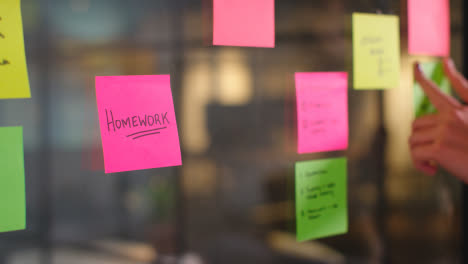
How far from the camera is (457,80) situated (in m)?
0.70

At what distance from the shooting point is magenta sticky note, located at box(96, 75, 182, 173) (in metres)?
0.48

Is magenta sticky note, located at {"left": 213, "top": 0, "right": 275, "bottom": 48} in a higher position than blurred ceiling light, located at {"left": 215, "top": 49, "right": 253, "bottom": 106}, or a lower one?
higher

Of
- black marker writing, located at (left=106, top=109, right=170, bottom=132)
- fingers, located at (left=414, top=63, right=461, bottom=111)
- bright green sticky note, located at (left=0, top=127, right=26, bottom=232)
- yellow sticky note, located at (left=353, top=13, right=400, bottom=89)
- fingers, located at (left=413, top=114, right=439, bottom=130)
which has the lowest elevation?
bright green sticky note, located at (left=0, top=127, right=26, bottom=232)

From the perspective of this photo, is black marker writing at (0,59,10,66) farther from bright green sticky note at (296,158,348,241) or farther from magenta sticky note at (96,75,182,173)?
bright green sticky note at (296,158,348,241)

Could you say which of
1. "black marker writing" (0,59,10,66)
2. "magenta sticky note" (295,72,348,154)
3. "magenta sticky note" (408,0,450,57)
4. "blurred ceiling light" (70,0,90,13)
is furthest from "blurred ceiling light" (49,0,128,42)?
"magenta sticky note" (408,0,450,57)

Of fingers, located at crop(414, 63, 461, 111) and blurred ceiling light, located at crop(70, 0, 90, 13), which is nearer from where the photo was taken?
blurred ceiling light, located at crop(70, 0, 90, 13)

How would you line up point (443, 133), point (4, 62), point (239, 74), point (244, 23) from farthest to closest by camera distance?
point (239, 74)
point (443, 133)
point (244, 23)
point (4, 62)

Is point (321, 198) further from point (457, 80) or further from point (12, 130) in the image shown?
point (12, 130)

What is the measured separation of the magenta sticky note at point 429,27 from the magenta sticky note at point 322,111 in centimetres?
19

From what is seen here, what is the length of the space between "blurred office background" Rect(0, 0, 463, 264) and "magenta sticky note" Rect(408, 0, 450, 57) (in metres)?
0.02

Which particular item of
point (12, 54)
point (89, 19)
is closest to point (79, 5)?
point (89, 19)

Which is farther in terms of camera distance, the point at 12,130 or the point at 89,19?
the point at 89,19

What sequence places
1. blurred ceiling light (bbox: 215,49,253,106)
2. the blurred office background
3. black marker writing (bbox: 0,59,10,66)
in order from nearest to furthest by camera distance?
1. black marker writing (bbox: 0,59,10,66)
2. the blurred office background
3. blurred ceiling light (bbox: 215,49,253,106)

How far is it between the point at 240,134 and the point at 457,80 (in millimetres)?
445
